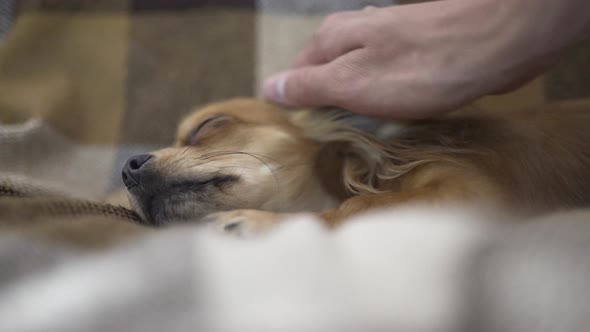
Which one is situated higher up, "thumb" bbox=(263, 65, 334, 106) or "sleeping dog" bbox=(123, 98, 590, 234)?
"thumb" bbox=(263, 65, 334, 106)

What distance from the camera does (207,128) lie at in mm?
1117

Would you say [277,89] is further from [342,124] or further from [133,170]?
[133,170]

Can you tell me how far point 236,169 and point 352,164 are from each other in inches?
10.6

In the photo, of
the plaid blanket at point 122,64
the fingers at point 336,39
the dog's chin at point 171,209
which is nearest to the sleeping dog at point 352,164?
the dog's chin at point 171,209

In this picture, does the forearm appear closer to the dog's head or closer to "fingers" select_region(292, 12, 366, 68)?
"fingers" select_region(292, 12, 366, 68)

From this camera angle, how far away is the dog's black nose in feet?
3.06

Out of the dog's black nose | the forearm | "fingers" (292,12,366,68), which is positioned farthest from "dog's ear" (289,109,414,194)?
the dog's black nose

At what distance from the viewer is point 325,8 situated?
1.57 m

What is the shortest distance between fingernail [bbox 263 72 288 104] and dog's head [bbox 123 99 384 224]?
6cm

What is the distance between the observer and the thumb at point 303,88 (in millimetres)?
1058

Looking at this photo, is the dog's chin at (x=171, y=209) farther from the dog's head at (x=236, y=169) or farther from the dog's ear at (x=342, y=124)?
the dog's ear at (x=342, y=124)

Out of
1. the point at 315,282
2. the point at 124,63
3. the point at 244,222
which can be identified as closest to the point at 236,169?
the point at 244,222

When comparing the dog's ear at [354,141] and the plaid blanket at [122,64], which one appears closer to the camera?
the dog's ear at [354,141]

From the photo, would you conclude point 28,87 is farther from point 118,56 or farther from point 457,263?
point 457,263
